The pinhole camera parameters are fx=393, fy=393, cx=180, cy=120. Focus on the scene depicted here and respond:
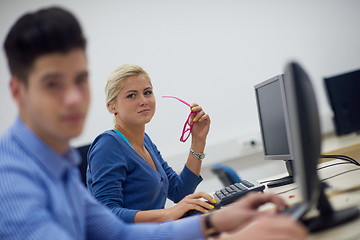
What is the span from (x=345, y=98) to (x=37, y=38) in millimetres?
2910

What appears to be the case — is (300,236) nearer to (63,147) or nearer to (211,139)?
(63,147)

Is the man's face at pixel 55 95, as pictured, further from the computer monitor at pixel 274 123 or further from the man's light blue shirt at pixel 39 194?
the computer monitor at pixel 274 123

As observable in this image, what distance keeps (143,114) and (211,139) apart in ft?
5.29

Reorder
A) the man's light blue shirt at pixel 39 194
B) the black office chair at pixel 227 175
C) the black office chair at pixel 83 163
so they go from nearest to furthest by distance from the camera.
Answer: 1. the man's light blue shirt at pixel 39 194
2. the black office chair at pixel 83 163
3. the black office chair at pixel 227 175

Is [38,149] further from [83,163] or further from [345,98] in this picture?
[345,98]

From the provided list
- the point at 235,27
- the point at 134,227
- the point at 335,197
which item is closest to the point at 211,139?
the point at 235,27

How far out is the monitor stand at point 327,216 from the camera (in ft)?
3.08

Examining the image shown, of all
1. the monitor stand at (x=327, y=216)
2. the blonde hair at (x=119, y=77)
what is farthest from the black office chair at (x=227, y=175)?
the monitor stand at (x=327, y=216)

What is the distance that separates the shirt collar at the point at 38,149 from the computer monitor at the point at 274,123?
0.99 meters

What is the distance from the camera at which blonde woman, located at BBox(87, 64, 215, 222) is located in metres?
1.50

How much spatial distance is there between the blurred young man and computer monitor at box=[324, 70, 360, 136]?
2.64 m

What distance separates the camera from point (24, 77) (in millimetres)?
748

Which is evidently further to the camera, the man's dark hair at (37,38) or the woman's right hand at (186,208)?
the woman's right hand at (186,208)

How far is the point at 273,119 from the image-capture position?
180 cm
